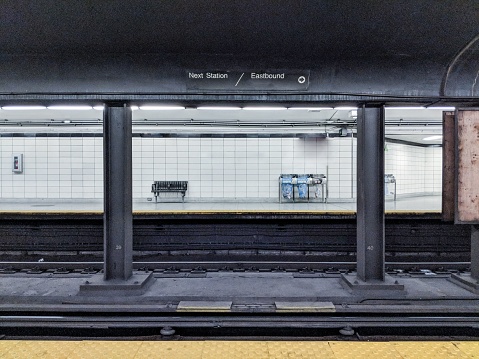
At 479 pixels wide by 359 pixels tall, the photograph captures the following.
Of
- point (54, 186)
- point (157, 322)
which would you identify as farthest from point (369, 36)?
point (54, 186)

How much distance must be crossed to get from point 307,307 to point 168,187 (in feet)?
25.0

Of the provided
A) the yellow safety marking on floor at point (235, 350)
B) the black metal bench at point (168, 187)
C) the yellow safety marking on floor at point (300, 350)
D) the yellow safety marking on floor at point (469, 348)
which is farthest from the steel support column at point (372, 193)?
the black metal bench at point (168, 187)

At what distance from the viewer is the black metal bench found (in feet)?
32.1

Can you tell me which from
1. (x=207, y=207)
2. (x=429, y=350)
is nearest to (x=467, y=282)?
(x=429, y=350)

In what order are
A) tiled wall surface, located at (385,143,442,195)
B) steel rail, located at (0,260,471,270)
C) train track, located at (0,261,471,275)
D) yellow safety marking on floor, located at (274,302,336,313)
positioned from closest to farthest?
yellow safety marking on floor, located at (274,302,336,313) → train track, located at (0,261,471,275) → steel rail, located at (0,260,471,270) → tiled wall surface, located at (385,143,442,195)

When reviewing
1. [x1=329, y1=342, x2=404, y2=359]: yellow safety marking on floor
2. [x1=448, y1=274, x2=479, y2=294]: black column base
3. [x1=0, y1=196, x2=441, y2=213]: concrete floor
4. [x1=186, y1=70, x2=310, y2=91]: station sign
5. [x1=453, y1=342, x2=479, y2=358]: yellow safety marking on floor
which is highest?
[x1=186, y1=70, x2=310, y2=91]: station sign

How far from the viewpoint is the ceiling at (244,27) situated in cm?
302

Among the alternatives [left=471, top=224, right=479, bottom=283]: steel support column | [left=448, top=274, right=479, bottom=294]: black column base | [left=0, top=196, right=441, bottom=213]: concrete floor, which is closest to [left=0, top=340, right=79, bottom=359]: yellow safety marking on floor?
[left=448, top=274, right=479, bottom=294]: black column base

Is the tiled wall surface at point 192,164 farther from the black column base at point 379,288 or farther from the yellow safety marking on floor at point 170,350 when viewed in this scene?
the yellow safety marking on floor at point 170,350

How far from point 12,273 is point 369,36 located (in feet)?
18.4

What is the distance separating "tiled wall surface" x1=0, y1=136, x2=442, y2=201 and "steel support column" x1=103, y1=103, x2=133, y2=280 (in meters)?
6.66

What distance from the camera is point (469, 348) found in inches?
69.8

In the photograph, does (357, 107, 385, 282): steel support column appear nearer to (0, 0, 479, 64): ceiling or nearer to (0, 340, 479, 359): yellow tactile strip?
(0, 0, 479, 64): ceiling

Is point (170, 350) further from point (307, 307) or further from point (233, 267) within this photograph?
point (233, 267)
